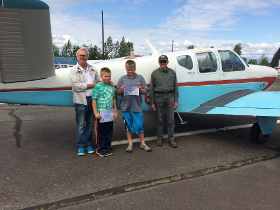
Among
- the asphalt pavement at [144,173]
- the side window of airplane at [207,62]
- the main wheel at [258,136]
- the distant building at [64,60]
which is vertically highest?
the distant building at [64,60]

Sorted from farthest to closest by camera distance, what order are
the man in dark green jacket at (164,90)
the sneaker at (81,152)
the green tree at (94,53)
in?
the green tree at (94,53) < the man in dark green jacket at (164,90) < the sneaker at (81,152)

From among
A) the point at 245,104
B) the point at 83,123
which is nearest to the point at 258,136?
the point at 245,104

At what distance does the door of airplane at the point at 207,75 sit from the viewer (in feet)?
15.7

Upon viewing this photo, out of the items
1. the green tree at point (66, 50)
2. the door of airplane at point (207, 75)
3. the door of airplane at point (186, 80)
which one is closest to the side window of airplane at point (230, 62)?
the door of airplane at point (207, 75)

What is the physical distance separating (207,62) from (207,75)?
314 mm

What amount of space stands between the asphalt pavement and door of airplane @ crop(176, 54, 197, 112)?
0.93 m

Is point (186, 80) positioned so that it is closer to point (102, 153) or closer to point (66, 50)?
point (102, 153)

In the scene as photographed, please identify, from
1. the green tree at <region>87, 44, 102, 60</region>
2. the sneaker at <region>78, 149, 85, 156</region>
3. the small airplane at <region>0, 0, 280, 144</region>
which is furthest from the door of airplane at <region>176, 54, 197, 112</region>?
the green tree at <region>87, 44, 102, 60</region>

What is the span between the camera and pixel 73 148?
4.36m

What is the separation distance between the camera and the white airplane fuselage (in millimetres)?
4027

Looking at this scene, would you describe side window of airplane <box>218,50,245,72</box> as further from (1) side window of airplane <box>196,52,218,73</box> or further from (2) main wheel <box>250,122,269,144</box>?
(2) main wheel <box>250,122,269,144</box>

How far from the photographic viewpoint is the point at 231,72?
5066 millimetres

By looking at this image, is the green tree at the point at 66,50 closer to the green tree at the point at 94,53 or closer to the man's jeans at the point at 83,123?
the green tree at the point at 94,53

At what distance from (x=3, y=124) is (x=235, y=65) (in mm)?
6863
